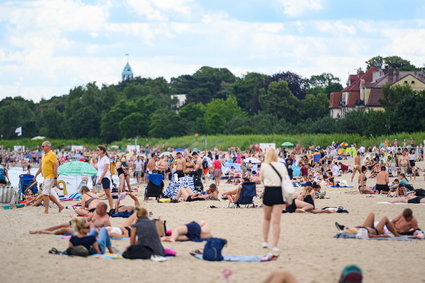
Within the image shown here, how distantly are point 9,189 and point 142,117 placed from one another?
6011cm

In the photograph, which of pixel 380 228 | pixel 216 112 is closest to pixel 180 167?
pixel 380 228

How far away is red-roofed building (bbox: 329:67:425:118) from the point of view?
6431 cm

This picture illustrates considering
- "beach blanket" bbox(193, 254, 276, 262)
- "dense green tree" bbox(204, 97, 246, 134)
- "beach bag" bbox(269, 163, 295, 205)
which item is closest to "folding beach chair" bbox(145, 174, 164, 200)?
"beach bag" bbox(269, 163, 295, 205)

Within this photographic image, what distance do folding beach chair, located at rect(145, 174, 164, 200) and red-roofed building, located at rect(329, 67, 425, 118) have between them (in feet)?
154

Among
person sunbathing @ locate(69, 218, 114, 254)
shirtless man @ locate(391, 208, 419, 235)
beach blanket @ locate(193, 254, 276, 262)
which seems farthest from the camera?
shirtless man @ locate(391, 208, 419, 235)

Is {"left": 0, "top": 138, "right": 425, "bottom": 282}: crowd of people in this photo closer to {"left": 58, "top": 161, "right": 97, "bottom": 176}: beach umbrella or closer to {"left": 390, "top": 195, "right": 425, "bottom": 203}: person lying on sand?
{"left": 390, "top": 195, "right": 425, "bottom": 203}: person lying on sand

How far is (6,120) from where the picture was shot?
97500 millimetres

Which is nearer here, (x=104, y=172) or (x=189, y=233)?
(x=189, y=233)

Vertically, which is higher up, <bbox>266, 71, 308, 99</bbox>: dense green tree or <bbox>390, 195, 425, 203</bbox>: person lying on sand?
<bbox>266, 71, 308, 99</bbox>: dense green tree

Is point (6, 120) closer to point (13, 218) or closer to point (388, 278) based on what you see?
point (13, 218)

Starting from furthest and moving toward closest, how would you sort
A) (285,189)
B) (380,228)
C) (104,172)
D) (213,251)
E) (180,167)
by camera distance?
(180,167) < (104,172) < (380,228) < (285,189) < (213,251)

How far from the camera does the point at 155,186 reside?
16953 millimetres

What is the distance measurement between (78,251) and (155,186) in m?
8.86

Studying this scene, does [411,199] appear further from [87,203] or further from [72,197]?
[72,197]
